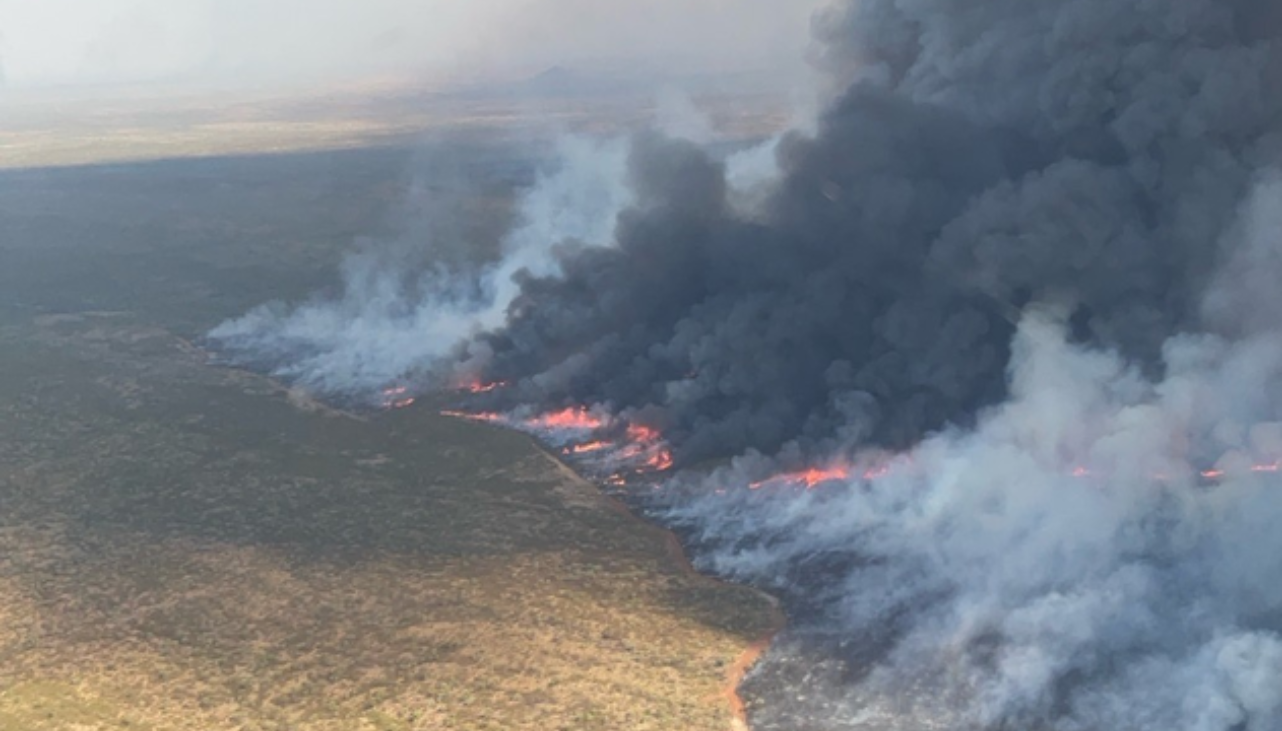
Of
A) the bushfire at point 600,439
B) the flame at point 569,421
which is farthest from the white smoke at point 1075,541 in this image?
the flame at point 569,421

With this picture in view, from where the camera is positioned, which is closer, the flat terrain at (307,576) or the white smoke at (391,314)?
the flat terrain at (307,576)

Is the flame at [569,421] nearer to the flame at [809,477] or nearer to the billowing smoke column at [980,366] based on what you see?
the billowing smoke column at [980,366]

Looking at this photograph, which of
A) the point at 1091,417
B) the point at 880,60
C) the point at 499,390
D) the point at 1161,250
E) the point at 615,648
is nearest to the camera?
the point at 615,648

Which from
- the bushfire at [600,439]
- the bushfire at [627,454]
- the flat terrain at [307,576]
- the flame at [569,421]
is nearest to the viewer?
the flat terrain at [307,576]

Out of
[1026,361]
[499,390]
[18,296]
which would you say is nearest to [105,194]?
[18,296]

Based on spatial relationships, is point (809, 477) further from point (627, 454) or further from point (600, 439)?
point (600, 439)

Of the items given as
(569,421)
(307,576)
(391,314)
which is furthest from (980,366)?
(391,314)

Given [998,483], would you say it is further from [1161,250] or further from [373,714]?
[373,714]
